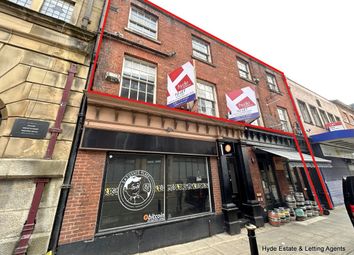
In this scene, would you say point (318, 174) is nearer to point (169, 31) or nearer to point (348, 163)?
point (348, 163)

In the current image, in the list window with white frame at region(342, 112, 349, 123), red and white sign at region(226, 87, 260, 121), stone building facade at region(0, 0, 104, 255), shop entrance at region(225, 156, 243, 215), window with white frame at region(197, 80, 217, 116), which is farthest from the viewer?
window with white frame at region(342, 112, 349, 123)

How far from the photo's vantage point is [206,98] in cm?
808

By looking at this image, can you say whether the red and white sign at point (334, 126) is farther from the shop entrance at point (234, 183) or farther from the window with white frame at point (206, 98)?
the window with white frame at point (206, 98)

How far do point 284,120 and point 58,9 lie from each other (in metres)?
14.4

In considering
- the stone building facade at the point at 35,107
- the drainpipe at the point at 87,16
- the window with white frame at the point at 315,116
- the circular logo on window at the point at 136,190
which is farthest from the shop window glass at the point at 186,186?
the window with white frame at the point at 315,116

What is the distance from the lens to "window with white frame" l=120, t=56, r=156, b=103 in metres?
6.16

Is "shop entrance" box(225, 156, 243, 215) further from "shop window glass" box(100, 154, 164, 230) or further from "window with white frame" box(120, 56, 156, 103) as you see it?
"window with white frame" box(120, 56, 156, 103)

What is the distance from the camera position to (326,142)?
11.1m

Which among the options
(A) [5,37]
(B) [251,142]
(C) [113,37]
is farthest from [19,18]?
(B) [251,142]

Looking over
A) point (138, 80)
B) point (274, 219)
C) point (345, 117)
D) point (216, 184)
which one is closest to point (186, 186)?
point (216, 184)

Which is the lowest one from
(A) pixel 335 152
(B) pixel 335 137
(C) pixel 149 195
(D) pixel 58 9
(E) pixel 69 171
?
(C) pixel 149 195

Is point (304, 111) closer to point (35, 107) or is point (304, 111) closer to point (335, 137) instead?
point (335, 137)

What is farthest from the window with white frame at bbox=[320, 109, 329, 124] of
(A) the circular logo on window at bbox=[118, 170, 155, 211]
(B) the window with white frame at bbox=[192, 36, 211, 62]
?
(A) the circular logo on window at bbox=[118, 170, 155, 211]

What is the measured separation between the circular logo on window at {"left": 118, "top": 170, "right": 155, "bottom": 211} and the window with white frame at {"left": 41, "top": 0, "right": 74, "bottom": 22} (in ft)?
21.2
